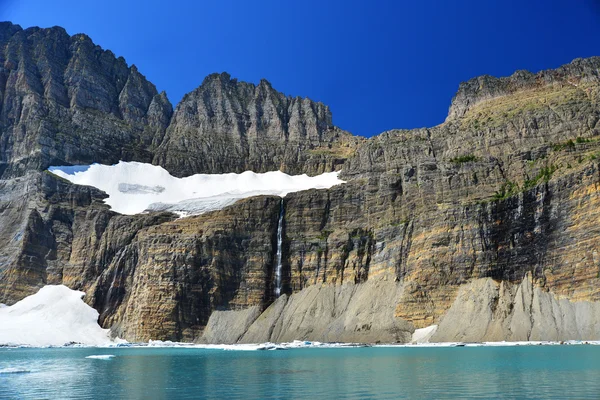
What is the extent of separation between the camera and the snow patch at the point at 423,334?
94088mm

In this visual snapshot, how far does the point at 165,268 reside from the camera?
121 m

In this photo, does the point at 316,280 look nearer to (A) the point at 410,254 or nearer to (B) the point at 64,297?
(A) the point at 410,254

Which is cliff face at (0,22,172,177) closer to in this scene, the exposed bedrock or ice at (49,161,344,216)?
ice at (49,161,344,216)

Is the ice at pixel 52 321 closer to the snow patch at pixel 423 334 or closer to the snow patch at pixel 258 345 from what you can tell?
the snow patch at pixel 258 345

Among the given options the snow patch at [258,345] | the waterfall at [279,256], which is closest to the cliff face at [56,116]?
the waterfall at [279,256]

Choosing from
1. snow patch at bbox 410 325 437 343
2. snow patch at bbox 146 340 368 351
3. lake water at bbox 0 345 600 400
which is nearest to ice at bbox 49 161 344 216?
snow patch at bbox 146 340 368 351

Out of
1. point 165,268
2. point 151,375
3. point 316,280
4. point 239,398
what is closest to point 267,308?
point 316,280

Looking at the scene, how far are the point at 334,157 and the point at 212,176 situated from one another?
37.0 metres

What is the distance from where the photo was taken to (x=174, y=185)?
176 metres

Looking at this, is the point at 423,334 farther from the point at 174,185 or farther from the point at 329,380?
the point at 174,185

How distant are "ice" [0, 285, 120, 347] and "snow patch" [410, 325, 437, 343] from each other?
5684cm

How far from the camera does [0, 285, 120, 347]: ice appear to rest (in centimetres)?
11694

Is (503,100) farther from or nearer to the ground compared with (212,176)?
farther from the ground

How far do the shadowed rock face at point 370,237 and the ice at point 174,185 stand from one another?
17.7 ft
